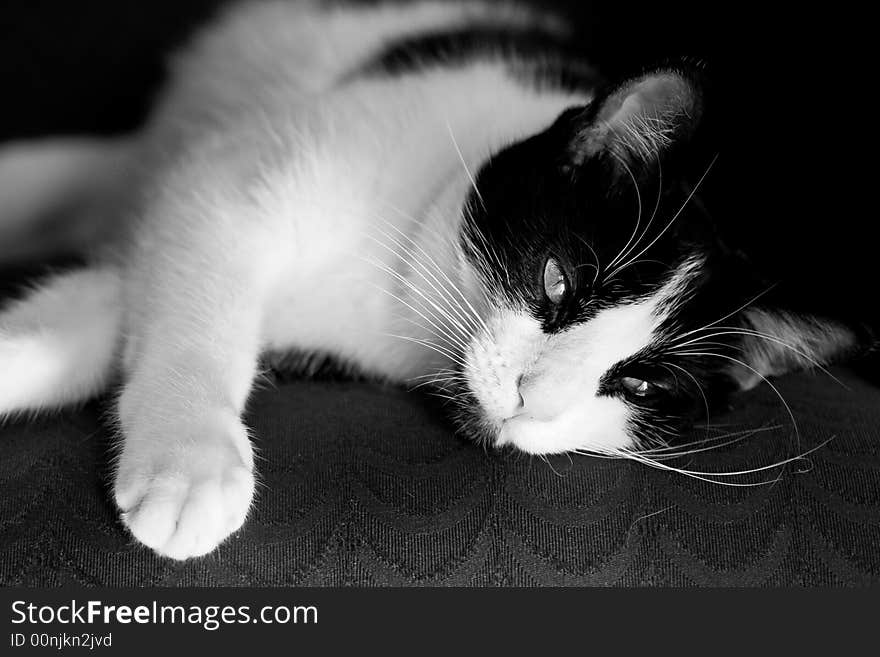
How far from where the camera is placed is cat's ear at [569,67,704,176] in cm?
92

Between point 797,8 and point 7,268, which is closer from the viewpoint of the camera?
point 7,268

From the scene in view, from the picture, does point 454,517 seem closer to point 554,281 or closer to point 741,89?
point 554,281

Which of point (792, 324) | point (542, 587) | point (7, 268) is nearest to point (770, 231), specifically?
point (792, 324)

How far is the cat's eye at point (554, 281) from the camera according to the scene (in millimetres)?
967

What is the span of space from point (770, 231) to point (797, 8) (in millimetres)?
487

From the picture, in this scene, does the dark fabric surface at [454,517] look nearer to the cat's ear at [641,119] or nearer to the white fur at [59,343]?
the white fur at [59,343]

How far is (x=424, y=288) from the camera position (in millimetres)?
1068

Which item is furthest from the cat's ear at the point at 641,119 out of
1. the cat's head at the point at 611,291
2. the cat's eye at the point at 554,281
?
the cat's eye at the point at 554,281

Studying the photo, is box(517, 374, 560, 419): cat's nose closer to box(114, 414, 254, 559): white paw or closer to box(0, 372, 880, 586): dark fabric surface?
box(0, 372, 880, 586): dark fabric surface

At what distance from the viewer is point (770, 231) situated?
1.27 m

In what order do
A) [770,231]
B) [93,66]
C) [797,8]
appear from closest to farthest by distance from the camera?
[770,231], [797,8], [93,66]

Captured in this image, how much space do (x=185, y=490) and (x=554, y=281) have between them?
0.50 meters

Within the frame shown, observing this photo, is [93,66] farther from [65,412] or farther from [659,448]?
[659,448]

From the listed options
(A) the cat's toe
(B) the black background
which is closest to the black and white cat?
(A) the cat's toe
